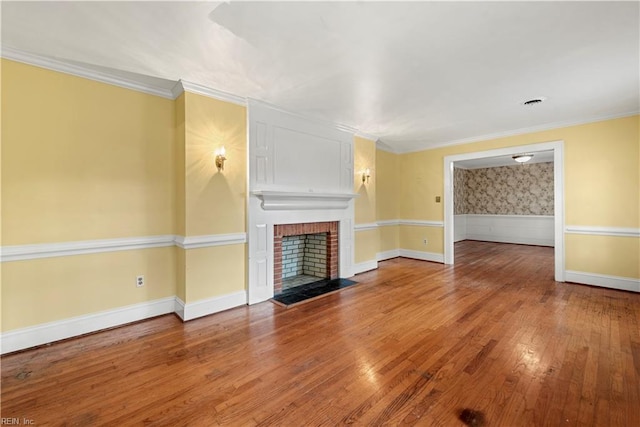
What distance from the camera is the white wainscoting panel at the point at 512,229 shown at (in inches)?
316

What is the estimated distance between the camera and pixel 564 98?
3.40 m

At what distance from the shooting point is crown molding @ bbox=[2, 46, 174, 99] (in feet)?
7.79

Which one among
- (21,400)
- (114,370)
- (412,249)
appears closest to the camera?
(21,400)

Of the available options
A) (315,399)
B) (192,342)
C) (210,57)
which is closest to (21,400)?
(192,342)

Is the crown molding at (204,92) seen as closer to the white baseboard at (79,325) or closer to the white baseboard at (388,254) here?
the white baseboard at (79,325)

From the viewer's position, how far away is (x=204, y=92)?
10.2 ft

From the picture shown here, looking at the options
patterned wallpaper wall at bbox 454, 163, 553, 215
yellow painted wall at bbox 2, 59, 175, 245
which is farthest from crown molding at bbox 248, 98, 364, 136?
patterned wallpaper wall at bbox 454, 163, 553, 215

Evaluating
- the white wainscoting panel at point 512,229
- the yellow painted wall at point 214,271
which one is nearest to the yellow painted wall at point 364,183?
the yellow painted wall at point 214,271

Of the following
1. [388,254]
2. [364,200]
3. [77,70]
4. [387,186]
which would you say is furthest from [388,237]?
[77,70]

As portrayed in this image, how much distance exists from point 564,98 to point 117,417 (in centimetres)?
527

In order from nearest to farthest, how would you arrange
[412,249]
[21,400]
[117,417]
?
1. [117,417]
2. [21,400]
3. [412,249]

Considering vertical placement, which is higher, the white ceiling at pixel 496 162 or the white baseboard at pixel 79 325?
the white ceiling at pixel 496 162

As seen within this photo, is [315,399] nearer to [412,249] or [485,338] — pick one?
[485,338]

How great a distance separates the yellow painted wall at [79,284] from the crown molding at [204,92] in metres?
1.79
